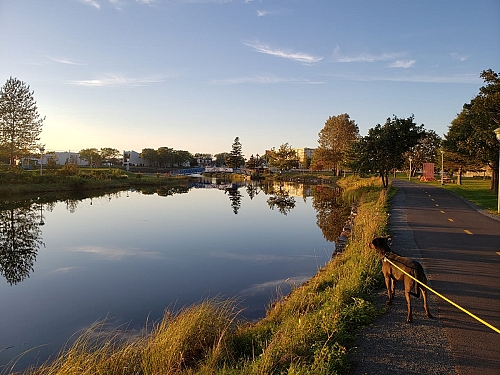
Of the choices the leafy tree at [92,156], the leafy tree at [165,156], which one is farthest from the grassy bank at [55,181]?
the leafy tree at [165,156]

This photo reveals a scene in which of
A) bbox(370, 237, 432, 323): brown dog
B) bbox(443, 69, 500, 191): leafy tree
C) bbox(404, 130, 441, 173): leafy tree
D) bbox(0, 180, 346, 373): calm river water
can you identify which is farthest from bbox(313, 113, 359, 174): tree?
bbox(370, 237, 432, 323): brown dog

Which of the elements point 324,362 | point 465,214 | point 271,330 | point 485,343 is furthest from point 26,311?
point 465,214

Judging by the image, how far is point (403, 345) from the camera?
15.0 ft

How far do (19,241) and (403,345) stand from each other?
16.5 metres

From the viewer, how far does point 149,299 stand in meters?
8.90

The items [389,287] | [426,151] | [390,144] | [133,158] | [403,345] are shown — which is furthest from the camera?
[133,158]

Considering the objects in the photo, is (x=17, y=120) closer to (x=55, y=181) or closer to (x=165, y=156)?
(x=55, y=181)

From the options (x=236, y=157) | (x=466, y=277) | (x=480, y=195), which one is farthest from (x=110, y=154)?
(x=466, y=277)

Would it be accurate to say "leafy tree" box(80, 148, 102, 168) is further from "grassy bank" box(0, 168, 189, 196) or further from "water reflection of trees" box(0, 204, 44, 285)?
"water reflection of trees" box(0, 204, 44, 285)

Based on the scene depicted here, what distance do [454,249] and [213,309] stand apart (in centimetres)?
737

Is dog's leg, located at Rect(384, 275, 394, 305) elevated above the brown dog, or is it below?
below

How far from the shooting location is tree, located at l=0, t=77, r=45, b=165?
136ft

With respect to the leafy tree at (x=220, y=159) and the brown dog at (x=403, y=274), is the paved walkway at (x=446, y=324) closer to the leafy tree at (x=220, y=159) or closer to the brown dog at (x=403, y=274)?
the brown dog at (x=403, y=274)

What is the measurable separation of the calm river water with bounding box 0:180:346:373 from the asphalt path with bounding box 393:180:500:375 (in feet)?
11.8
